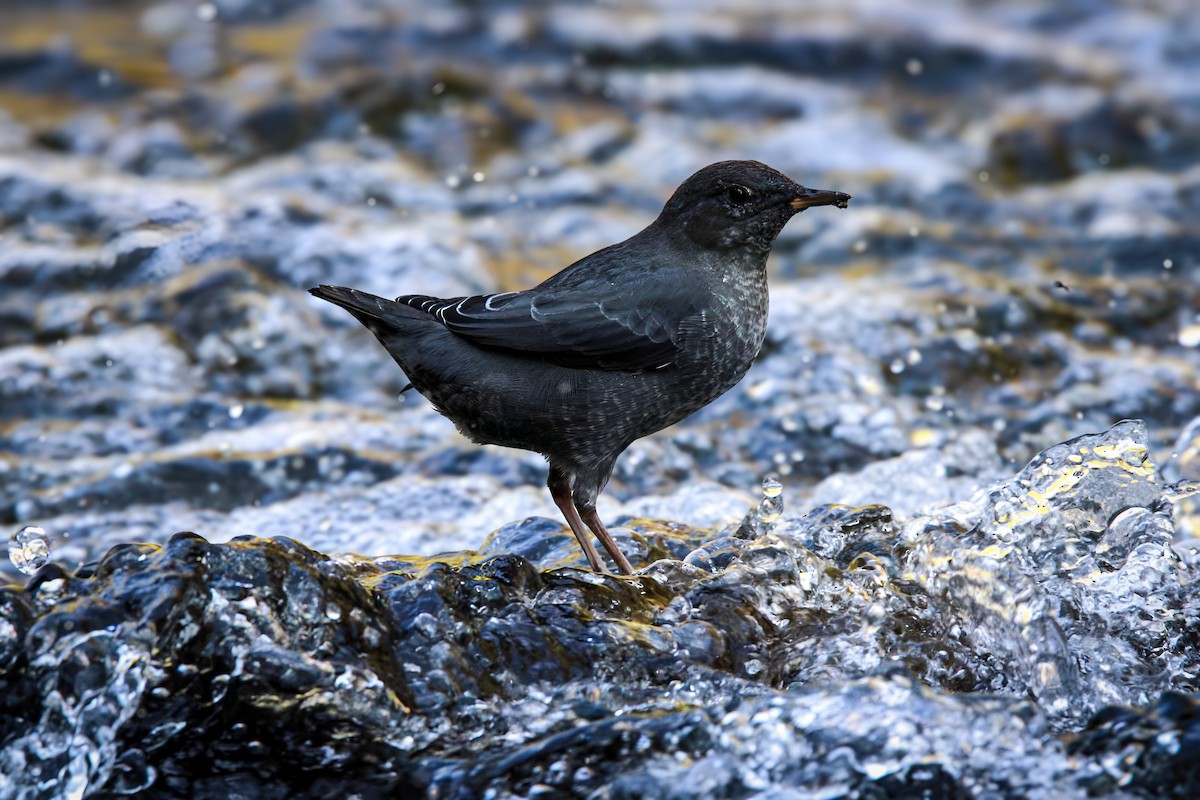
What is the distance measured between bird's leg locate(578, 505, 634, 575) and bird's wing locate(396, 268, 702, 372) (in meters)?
0.54

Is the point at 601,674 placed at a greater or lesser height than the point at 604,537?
greater

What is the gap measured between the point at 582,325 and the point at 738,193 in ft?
2.56

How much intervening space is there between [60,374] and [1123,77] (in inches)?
313

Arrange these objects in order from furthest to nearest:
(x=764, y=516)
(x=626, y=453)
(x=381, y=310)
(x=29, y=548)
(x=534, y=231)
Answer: (x=534, y=231) → (x=626, y=453) → (x=764, y=516) → (x=381, y=310) → (x=29, y=548)

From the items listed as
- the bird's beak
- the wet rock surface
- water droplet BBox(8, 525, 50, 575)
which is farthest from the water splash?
water droplet BBox(8, 525, 50, 575)

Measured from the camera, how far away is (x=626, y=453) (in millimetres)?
6195

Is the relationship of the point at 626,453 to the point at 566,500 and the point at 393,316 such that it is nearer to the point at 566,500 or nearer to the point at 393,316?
the point at 566,500

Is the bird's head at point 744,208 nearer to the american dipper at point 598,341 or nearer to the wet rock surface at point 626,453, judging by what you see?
the american dipper at point 598,341

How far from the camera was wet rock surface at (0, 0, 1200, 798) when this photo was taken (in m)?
3.14

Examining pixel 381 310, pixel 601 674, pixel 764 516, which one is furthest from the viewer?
pixel 764 516

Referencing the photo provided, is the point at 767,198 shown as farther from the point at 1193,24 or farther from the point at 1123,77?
the point at 1193,24

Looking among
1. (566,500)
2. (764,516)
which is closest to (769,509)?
(764,516)

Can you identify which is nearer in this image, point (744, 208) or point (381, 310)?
point (381, 310)

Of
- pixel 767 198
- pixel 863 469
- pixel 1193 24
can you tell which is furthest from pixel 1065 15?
pixel 767 198
